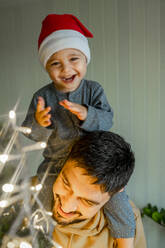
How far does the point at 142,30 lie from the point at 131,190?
624mm

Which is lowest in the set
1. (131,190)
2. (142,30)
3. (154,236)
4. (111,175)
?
(154,236)

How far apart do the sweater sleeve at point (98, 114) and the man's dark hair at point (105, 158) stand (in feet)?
0.06

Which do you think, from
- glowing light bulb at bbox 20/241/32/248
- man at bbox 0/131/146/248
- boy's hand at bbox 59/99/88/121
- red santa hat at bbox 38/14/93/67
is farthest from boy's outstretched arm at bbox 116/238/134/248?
red santa hat at bbox 38/14/93/67

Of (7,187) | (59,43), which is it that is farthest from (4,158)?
(59,43)

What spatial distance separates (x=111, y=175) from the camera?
0.45m

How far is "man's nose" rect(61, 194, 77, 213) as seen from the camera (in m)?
0.47

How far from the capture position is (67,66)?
0.44 m

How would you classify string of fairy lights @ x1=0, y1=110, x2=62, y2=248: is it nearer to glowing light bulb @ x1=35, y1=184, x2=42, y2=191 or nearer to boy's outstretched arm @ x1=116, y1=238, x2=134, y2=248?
glowing light bulb @ x1=35, y1=184, x2=42, y2=191

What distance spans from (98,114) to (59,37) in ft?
0.55

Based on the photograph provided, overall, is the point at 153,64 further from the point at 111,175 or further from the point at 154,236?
the point at 154,236

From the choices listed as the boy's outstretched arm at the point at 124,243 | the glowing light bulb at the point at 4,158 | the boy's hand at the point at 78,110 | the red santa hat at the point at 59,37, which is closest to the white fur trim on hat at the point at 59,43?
the red santa hat at the point at 59,37

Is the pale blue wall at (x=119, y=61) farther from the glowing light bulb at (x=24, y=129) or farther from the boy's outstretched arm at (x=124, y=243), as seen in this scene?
the boy's outstretched arm at (x=124, y=243)

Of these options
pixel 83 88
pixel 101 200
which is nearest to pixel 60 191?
pixel 101 200

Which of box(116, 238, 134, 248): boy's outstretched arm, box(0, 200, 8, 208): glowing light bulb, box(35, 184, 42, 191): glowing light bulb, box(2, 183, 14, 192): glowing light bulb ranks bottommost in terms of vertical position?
box(116, 238, 134, 248): boy's outstretched arm
